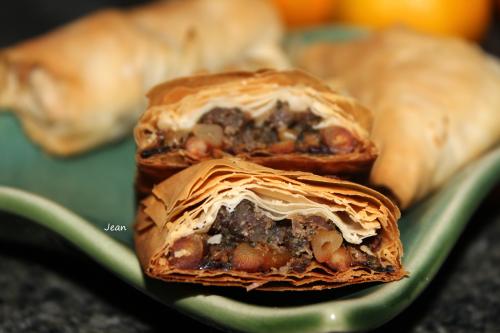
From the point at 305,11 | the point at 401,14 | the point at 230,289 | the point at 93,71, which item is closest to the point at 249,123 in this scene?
the point at 230,289

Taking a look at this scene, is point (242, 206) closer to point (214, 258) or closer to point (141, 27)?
point (214, 258)

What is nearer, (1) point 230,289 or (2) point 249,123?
(1) point 230,289

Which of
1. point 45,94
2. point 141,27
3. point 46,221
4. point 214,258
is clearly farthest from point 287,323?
point 141,27

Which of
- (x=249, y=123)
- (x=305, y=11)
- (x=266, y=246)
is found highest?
(x=249, y=123)

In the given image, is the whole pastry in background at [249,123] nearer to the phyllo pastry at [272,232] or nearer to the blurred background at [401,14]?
the phyllo pastry at [272,232]

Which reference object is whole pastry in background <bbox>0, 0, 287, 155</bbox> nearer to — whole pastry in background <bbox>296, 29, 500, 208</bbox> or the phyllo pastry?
whole pastry in background <bbox>296, 29, 500, 208</bbox>

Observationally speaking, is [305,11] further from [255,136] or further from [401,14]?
[255,136]

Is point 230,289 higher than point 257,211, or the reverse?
point 257,211

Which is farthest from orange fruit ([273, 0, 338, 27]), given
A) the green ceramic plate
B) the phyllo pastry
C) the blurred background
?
the phyllo pastry
